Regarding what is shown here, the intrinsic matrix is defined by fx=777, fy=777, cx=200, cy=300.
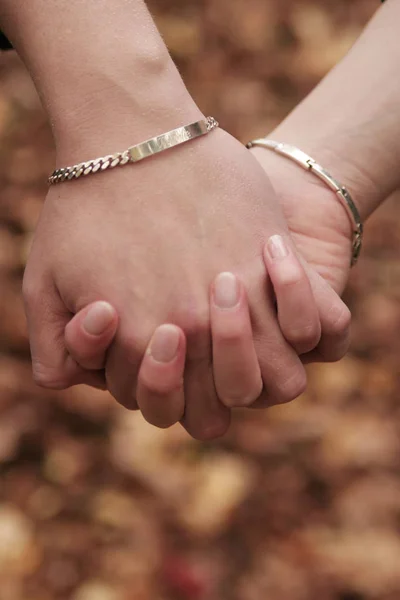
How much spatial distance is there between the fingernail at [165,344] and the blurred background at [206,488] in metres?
0.78

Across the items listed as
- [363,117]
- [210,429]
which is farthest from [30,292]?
[363,117]

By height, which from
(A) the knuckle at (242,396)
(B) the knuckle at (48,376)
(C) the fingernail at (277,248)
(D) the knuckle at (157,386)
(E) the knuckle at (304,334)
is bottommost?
(B) the knuckle at (48,376)

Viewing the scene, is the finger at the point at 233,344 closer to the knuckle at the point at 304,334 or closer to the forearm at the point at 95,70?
the knuckle at the point at 304,334

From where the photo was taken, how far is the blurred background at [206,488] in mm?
1499

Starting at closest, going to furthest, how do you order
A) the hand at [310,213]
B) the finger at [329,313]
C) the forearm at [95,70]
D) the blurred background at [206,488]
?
the forearm at [95,70]
the finger at [329,313]
the hand at [310,213]
the blurred background at [206,488]

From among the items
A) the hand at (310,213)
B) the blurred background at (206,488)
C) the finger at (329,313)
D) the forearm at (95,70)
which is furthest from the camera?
the blurred background at (206,488)

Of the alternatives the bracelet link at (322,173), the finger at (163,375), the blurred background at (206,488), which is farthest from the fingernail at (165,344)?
the blurred background at (206,488)

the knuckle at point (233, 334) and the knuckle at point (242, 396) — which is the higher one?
the knuckle at point (233, 334)

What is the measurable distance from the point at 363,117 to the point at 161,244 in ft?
1.23

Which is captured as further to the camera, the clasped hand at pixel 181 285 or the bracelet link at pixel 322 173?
the bracelet link at pixel 322 173

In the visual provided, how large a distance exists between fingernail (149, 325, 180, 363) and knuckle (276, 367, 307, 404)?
6.4 inches

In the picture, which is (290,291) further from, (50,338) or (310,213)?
(50,338)

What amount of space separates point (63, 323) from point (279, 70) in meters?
2.01

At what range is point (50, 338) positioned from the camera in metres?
0.95
